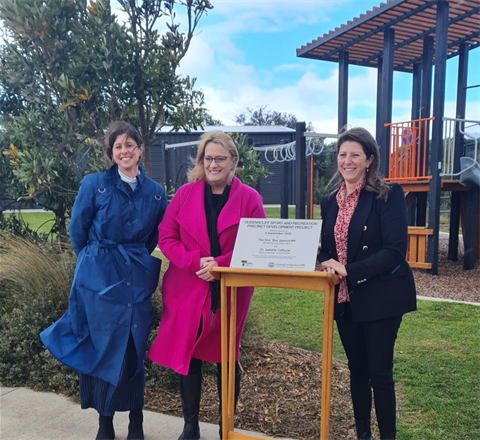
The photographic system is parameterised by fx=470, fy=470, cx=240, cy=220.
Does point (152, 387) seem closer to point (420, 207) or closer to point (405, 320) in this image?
point (405, 320)

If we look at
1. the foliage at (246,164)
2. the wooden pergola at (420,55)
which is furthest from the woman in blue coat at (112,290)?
the wooden pergola at (420,55)

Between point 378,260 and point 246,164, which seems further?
point 246,164

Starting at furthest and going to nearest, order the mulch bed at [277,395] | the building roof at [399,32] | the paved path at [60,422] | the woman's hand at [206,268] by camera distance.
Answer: the building roof at [399,32] < the mulch bed at [277,395] < the paved path at [60,422] < the woman's hand at [206,268]

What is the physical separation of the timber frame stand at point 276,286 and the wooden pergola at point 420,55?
260 inches

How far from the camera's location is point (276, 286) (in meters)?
2.43

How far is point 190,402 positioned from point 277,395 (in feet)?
3.12

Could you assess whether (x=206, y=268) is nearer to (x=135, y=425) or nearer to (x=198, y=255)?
(x=198, y=255)

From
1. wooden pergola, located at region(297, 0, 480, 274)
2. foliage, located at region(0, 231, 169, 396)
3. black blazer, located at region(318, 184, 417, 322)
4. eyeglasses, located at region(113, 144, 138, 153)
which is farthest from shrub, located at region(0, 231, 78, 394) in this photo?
wooden pergola, located at region(297, 0, 480, 274)

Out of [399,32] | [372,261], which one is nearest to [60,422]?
[372,261]

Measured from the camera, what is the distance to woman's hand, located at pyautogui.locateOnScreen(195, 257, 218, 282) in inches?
106

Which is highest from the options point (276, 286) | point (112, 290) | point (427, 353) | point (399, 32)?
point (399, 32)

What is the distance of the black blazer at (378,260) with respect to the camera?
247cm

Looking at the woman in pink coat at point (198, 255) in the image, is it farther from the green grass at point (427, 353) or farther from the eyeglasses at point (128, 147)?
the green grass at point (427, 353)

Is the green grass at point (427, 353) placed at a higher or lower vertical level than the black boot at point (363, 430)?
lower
